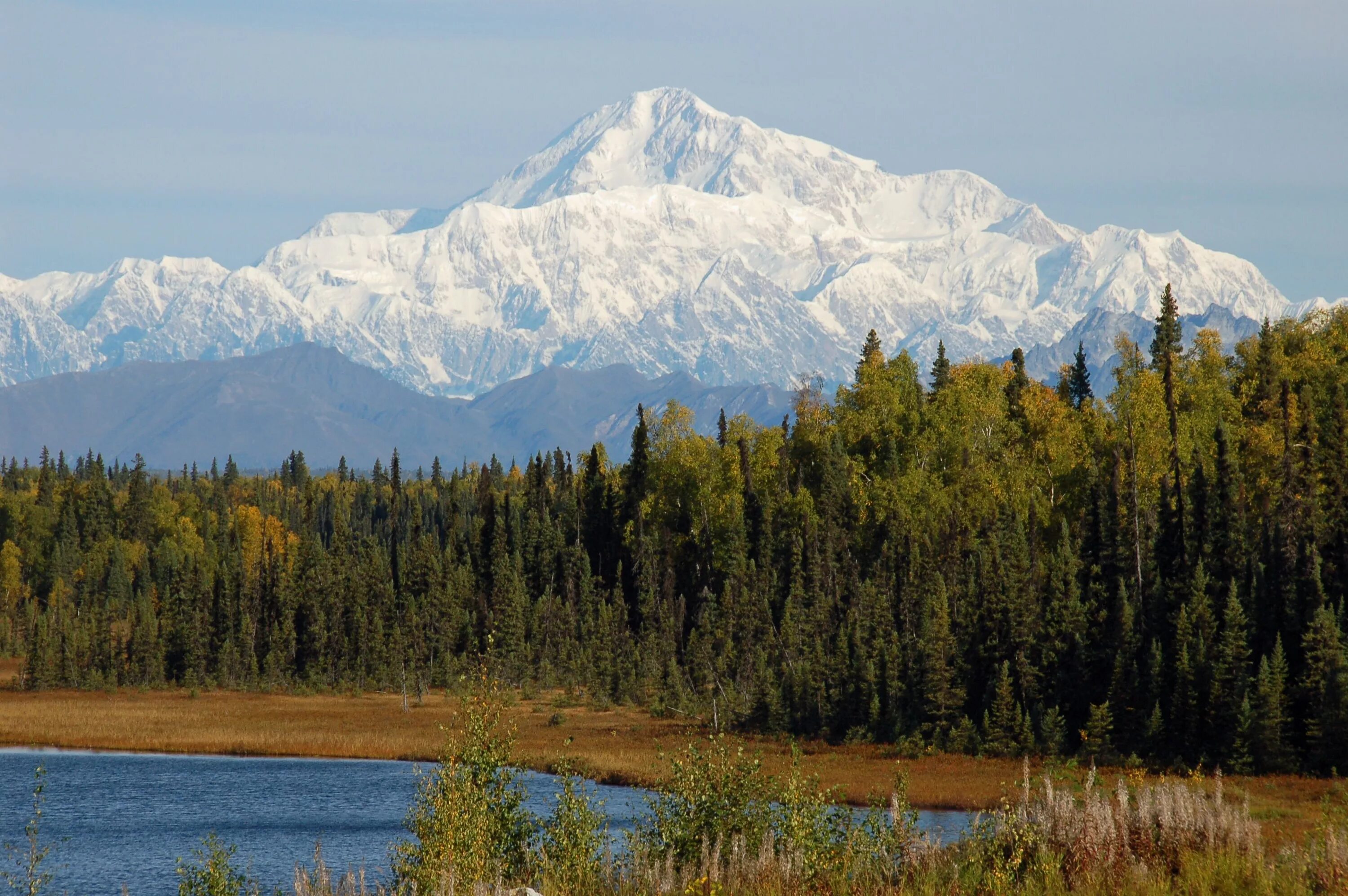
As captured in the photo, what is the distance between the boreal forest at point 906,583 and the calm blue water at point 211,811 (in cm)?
1747

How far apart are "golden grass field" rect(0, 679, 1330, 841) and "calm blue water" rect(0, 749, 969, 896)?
2539 millimetres

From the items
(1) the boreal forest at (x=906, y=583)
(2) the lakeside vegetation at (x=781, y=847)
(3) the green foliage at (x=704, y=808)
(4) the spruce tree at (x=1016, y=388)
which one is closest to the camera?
(2) the lakeside vegetation at (x=781, y=847)

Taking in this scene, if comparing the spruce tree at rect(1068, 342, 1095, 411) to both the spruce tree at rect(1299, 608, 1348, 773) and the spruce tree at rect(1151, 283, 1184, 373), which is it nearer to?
the spruce tree at rect(1151, 283, 1184, 373)

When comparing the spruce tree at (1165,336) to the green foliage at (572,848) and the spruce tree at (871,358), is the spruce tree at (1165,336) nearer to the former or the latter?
the spruce tree at (871,358)

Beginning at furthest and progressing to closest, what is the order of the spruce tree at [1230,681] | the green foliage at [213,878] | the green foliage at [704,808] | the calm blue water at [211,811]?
the spruce tree at [1230,681], the calm blue water at [211,811], the green foliage at [704,808], the green foliage at [213,878]

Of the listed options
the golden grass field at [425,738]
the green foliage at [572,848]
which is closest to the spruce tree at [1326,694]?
the golden grass field at [425,738]

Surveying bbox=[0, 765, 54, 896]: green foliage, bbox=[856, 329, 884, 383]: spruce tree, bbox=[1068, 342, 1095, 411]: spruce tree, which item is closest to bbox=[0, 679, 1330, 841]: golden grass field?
bbox=[0, 765, 54, 896]: green foliage

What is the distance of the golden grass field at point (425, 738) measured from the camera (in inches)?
Answer: 2354

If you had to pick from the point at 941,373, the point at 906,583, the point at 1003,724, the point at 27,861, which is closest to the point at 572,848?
the point at 27,861

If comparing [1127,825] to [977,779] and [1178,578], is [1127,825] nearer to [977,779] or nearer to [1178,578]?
[977,779]

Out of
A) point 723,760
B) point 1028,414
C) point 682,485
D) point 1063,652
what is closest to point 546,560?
point 682,485

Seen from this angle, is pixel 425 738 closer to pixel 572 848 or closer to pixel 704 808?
pixel 704 808

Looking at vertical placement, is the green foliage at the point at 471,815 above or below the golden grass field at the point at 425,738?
above

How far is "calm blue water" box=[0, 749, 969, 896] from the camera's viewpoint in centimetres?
4831
